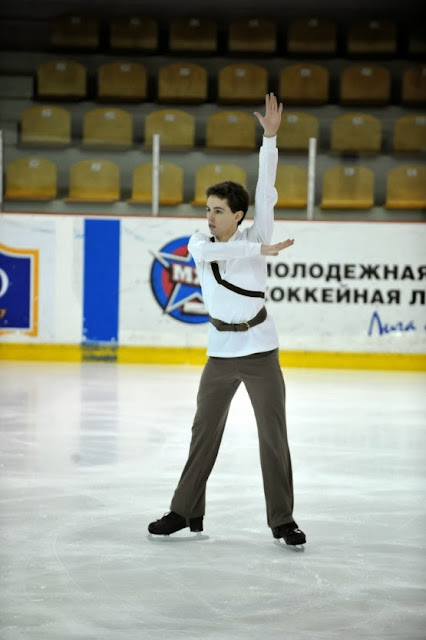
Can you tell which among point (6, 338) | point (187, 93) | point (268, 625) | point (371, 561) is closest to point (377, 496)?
point (371, 561)

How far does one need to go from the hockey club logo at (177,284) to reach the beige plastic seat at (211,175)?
1.00m

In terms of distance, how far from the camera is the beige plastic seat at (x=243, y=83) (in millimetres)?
12852

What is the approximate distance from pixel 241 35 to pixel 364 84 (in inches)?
70.3

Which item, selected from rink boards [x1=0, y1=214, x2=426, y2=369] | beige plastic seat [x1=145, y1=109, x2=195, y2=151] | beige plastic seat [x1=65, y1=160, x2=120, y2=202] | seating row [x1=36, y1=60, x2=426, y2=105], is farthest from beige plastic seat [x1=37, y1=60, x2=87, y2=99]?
rink boards [x1=0, y1=214, x2=426, y2=369]

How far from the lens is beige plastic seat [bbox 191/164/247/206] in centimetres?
1120

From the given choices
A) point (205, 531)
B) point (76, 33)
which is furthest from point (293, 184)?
point (205, 531)

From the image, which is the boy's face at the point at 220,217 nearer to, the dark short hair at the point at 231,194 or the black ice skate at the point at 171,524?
the dark short hair at the point at 231,194

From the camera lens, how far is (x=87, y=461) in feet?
17.8

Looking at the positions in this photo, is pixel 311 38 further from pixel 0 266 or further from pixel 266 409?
pixel 266 409

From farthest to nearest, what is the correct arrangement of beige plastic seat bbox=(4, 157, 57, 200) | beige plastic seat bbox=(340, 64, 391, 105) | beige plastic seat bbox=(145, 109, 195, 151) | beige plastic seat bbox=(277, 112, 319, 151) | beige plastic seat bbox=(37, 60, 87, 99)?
beige plastic seat bbox=(37, 60, 87, 99) → beige plastic seat bbox=(340, 64, 391, 105) → beige plastic seat bbox=(145, 109, 195, 151) → beige plastic seat bbox=(277, 112, 319, 151) → beige plastic seat bbox=(4, 157, 57, 200)

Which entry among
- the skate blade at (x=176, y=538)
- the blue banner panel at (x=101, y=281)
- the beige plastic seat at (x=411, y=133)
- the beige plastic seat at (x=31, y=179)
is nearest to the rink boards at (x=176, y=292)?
the blue banner panel at (x=101, y=281)

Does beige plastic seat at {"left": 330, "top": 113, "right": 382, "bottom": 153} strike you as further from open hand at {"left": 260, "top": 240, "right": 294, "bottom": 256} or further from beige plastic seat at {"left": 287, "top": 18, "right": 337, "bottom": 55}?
open hand at {"left": 260, "top": 240, "right": 294, "bottom": 256}

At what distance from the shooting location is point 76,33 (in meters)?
13.4

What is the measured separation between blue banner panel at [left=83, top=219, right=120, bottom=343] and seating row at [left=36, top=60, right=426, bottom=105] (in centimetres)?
293
